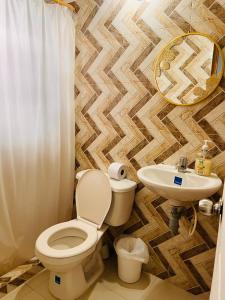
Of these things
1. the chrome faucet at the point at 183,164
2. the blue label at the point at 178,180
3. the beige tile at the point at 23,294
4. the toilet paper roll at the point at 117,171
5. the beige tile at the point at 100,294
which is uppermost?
the chrome faucet at the point at 183,164

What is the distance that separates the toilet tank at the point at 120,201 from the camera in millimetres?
1598

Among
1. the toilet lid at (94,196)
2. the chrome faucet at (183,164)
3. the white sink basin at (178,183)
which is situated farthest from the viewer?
the toilet lid at (94,196)

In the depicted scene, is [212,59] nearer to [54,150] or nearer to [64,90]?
[64,90]

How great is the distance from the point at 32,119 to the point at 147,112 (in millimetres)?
889

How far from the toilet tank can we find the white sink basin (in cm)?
24

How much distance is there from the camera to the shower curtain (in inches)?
58.5

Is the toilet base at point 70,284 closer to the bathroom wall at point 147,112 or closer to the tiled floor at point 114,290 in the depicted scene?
the tiled floor at point 114,290

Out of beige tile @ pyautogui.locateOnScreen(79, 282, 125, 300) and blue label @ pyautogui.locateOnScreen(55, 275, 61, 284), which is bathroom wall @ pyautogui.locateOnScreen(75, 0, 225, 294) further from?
blue label @ pyautogui.locateOnScreen(55, 275, 61, 284)

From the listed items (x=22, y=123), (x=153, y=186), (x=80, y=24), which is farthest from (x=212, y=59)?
(x=22, y=123)

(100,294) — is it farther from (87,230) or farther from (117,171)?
(117,171)

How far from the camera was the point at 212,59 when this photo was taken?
1.34m

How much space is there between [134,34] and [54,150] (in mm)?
1118

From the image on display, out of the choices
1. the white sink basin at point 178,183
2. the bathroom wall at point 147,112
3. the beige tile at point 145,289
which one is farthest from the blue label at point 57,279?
the white sink basin at point 178,183

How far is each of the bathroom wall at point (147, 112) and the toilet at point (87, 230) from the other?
0.65ft
